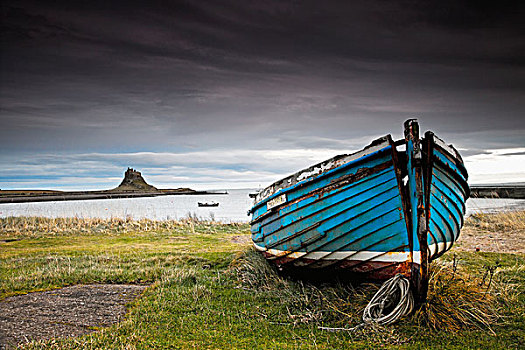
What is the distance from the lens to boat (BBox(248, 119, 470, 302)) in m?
4.53

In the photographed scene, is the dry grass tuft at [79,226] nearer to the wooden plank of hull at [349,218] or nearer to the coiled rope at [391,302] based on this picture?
the wooden plank of hull at [349,218]

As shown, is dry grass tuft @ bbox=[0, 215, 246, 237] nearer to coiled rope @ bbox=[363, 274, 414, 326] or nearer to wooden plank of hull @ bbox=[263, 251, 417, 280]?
wooden plank of hull @ bbox=[263, 251, 417, 280]

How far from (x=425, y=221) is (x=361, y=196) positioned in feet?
2.54

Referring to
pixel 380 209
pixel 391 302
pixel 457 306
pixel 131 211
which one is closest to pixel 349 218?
pixel 380 209

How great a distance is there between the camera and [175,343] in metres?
4.12

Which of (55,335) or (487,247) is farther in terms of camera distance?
(487,247)

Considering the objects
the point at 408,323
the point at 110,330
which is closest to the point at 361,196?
the point at 408,323

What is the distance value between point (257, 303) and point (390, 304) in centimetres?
186

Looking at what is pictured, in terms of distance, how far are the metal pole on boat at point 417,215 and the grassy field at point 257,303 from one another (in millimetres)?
379

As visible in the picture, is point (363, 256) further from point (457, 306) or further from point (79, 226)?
point (79, 226)

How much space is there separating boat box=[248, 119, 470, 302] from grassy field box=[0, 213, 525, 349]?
440mm

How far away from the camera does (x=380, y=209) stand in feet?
15.5

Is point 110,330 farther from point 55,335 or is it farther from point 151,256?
point 151,256

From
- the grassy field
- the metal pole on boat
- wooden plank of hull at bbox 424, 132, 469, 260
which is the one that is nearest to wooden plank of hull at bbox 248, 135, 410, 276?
the metal pole on boat
